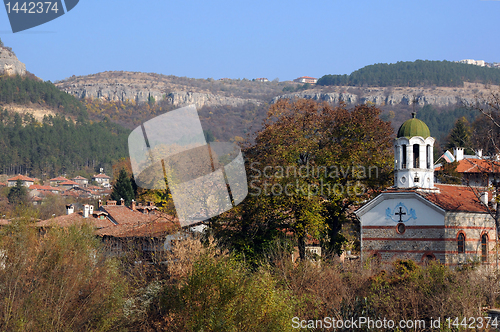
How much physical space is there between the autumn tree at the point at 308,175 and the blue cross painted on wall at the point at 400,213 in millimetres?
2422

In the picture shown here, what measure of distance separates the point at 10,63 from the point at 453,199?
7356 inches

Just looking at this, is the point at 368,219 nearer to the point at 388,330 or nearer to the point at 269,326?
the point at 388,330

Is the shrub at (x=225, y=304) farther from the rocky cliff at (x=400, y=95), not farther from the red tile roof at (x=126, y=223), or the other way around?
the rocky cliff at (x=400, y=95)

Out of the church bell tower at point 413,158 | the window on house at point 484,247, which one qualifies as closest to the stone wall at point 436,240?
the window on house at point 484,247

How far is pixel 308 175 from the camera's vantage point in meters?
28.1

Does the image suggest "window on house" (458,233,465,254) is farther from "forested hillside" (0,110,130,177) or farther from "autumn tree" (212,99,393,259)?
"forested hillside" (0,110,130,177)

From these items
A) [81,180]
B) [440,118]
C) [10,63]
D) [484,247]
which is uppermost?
[10,63]

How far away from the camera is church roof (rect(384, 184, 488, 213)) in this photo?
82.0 feet

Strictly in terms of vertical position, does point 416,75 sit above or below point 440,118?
above

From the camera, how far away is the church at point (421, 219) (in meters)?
24.9

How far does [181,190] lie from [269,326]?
1366 centimetres

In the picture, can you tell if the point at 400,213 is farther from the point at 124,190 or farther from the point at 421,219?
the point at 124,190

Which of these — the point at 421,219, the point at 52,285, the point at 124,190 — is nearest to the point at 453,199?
the point at 421,219

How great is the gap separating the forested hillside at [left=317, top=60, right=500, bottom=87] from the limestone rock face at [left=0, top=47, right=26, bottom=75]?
102751 mm
